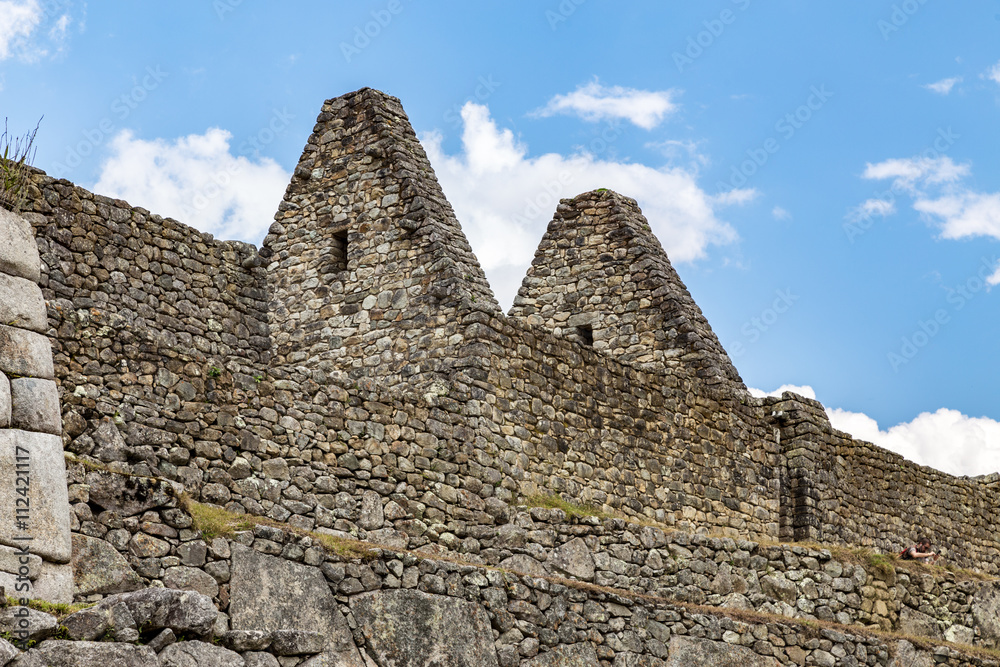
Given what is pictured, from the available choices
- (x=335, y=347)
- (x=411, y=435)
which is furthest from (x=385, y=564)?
(x=335, y=347)

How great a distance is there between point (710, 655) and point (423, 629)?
12.1 ft

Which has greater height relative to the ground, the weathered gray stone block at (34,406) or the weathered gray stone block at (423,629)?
the weathered gray stone block at (34,406)

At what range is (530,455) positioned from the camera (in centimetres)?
1448

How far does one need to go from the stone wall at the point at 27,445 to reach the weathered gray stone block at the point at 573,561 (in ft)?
24.1

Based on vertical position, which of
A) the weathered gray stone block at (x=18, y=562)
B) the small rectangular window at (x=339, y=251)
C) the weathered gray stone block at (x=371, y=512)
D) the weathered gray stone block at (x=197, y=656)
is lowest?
the weathered gray stone block at (x=197, y=656)

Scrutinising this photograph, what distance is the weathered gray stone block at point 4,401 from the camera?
6.64 metres

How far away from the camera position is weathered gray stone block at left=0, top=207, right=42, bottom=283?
7164mm

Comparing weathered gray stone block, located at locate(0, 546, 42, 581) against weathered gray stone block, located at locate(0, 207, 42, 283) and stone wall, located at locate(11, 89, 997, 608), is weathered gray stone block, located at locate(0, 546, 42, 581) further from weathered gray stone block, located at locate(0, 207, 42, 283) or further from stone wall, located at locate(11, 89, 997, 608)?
stone wall, located at locate(11, 89, 997, 608)

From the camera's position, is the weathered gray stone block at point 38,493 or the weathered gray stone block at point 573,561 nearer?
the weathered gray stone block at point 38,493

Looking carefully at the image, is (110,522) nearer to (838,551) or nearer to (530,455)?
(530,455)

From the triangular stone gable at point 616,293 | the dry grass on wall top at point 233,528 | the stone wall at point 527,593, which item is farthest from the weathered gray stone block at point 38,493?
the triangular stone gable at point 616,293

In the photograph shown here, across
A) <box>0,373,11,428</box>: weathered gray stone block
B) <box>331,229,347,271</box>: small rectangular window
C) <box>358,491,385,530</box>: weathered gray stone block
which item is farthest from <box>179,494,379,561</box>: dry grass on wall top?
<box>331,229,347,271</box>: small rectangular window

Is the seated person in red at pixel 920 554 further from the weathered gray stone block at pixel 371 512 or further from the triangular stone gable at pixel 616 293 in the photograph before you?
the weathered gray stone block at pixel 371 512

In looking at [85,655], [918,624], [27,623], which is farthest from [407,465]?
[918,624]
